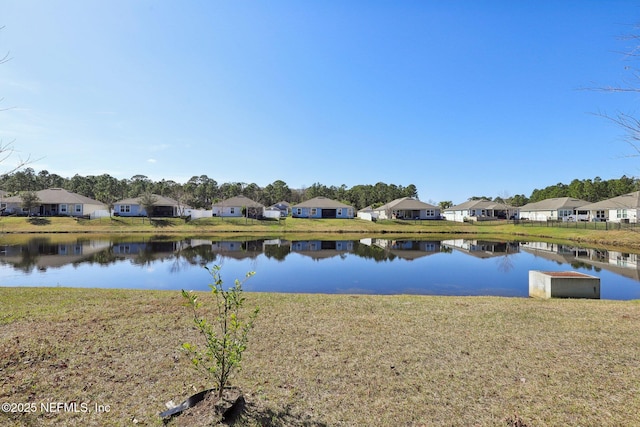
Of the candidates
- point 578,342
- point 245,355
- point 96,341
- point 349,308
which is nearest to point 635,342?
point 578,342

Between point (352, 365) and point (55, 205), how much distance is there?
65.6 metres

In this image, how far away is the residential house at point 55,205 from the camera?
2033 inches

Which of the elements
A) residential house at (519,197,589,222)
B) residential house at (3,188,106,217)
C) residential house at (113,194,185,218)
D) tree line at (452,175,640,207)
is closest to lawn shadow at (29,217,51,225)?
residential house at (3,188,106,217)

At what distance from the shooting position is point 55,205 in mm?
53406

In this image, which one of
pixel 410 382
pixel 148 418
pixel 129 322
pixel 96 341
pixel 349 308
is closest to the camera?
pixel 148 418

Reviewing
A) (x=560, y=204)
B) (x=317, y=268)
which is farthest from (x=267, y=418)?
(x=560, y=204)

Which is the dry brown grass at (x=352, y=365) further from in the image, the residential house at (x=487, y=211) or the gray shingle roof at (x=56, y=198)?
the residential house at (x=487, y=211)

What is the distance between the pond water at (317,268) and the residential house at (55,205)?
31.7 m

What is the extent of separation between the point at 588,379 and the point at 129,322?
8.36 meters

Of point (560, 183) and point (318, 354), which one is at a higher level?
point (560, 183)

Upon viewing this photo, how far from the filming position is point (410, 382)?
4.60 metres

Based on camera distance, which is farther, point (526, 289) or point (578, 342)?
point (526, 289)

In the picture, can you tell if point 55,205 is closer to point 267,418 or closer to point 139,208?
point 139,208

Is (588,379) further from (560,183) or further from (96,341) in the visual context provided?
(560,183)
